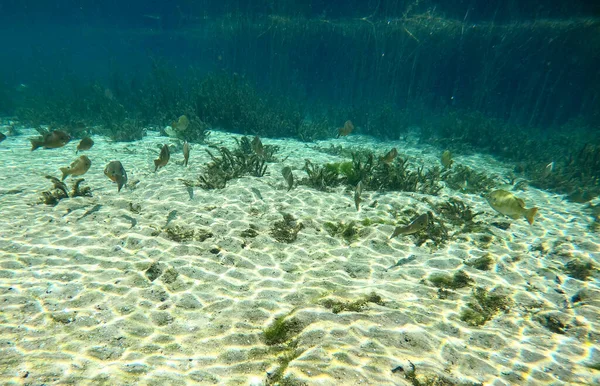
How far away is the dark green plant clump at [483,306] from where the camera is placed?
3.80m

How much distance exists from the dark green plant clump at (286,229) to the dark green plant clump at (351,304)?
2077 mm

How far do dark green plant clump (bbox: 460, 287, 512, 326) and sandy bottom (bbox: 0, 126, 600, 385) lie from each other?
9 centimetres

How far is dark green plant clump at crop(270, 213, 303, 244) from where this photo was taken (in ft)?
18.7

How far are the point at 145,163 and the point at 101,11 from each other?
49.5 metres

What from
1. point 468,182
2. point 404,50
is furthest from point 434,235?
point 404,50

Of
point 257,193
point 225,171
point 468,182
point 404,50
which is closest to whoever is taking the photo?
point 257,193

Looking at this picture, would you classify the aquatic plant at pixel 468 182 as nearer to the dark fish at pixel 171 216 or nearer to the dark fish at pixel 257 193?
the dark fish at pixel 257 193

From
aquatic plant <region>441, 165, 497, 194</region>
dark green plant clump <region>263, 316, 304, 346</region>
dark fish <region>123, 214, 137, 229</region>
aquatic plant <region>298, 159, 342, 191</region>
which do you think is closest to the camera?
dark green plant clump <region>263, 316, 304, 346</region>

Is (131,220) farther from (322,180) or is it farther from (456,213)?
(456,213)

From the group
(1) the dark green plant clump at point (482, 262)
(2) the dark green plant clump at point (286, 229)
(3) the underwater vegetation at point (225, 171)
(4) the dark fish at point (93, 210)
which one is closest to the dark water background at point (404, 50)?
(3) the underwater vegetation at point (225, 171)

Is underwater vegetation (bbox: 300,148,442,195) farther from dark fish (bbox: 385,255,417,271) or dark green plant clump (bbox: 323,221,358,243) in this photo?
dark fish (bbox: 385,255,417,271)

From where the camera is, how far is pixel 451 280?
4695mm

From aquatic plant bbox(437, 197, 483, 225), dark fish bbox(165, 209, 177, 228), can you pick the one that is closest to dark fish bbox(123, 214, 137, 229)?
dark fish bbox(165, 209, 177, 228)

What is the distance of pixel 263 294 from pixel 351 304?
1.22 meters
